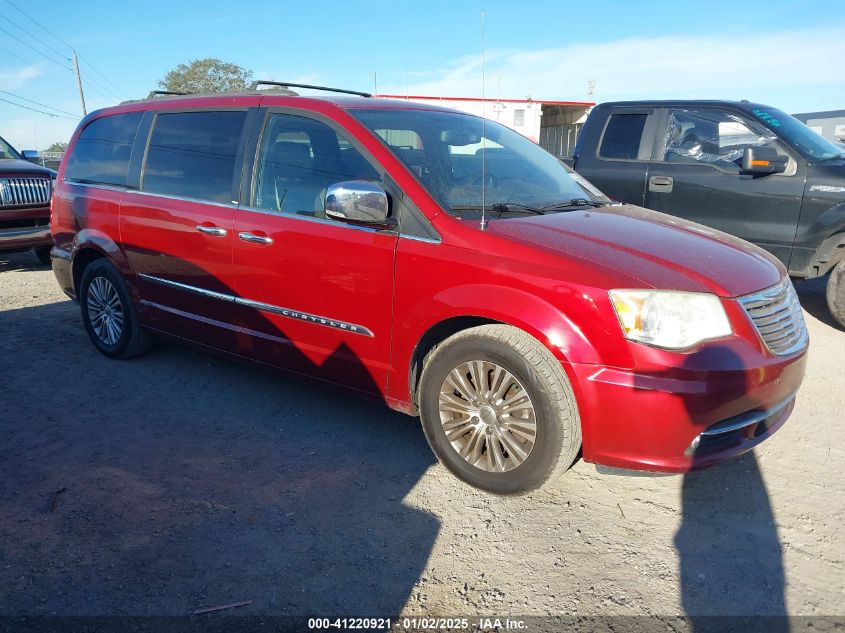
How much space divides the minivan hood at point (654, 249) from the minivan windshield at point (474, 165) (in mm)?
245

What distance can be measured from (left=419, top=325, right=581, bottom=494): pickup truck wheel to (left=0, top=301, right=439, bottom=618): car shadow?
0.35 meters

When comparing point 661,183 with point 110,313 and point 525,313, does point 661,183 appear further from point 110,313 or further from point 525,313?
point 110,313

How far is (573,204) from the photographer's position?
3689 millimetres

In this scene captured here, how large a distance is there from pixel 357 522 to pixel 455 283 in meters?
1.17

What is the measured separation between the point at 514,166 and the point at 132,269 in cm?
277

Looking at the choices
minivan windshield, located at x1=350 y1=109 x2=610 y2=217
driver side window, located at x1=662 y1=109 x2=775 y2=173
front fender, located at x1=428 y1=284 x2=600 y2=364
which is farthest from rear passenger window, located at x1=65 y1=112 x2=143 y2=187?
driver side window, located at x1=662 y1=109 x2=775 y2=173

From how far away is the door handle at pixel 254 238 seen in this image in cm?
365

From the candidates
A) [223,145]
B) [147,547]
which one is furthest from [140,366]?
[147,547]

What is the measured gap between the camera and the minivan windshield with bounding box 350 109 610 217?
10.9 ft

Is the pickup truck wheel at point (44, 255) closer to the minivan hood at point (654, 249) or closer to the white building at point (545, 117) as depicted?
the minivan hood at point (654, 249)

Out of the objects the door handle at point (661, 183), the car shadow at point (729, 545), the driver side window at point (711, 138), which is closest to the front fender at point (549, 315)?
the car shadow at point (729, 545)

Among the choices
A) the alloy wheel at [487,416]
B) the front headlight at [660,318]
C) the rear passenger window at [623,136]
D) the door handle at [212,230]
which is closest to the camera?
the front headlight at [660,318]

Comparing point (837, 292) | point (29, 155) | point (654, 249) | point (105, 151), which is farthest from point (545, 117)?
point (654, 249)

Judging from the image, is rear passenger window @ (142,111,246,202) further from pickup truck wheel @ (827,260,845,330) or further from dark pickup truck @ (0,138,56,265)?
pickup truck wheel @ (827,260,845,330)
